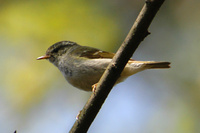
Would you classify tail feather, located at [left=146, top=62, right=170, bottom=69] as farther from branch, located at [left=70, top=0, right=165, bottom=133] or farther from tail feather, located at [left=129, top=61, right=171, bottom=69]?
branch, located at [left=70, top=0, right=165, bottom=133]

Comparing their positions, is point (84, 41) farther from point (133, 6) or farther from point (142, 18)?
point (142, 18)

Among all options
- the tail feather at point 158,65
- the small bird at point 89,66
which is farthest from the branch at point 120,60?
the tail feather at point 158,65

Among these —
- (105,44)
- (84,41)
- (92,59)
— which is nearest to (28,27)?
(84,41)

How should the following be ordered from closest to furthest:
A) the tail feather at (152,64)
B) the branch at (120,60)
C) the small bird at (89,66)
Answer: the branch at (120,60) → the small bird at (89,66) → the tail feather at (152,64)

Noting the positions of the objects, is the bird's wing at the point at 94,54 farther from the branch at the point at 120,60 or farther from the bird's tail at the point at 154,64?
the branch at the point at 120,60

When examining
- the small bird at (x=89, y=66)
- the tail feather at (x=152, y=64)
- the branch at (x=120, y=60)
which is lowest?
the branch at (x=120, y=60)

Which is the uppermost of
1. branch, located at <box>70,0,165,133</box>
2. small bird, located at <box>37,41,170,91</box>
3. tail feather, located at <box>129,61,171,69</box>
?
tail feather, located at <box>129,61,171,69</box>

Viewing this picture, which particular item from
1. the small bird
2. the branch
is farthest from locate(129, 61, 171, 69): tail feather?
the branch

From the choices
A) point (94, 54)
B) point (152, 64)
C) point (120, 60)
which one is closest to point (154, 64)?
point (152, 64)

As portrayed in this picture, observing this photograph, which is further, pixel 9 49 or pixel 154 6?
pixel 9 49
